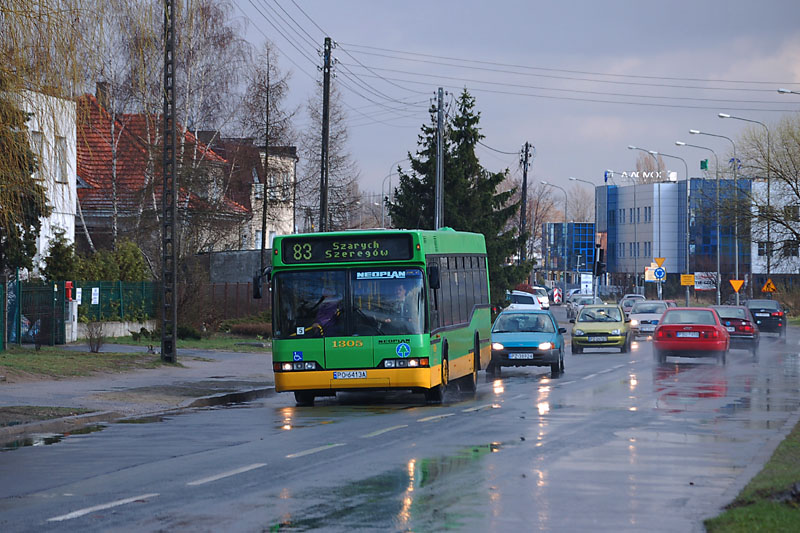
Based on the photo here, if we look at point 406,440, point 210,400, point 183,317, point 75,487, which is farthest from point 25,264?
point 75,487

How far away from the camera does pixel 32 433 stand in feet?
57.4

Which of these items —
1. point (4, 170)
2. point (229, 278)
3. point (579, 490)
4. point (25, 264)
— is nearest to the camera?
point (579, 490)

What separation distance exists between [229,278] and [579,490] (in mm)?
53812

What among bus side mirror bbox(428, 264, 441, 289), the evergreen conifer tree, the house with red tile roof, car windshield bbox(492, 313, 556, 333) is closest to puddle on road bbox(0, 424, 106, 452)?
bus side mirror bbox(428, 264, 441, 289)

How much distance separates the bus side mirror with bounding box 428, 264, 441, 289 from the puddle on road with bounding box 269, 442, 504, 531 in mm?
8468

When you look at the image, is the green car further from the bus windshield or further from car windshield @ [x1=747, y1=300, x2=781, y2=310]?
the bus windshield

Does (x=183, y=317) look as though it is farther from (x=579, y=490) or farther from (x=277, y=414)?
(x=579, y=490)

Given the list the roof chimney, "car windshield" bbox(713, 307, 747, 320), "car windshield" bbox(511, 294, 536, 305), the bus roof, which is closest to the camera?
the roof chimney

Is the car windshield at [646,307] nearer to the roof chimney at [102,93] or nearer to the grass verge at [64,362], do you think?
the grass verge at [64,362]

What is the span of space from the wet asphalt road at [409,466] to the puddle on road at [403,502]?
0.02m

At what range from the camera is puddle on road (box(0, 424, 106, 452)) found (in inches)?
622

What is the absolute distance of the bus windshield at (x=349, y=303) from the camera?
21.4 meters

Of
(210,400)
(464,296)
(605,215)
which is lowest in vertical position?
(210,400)

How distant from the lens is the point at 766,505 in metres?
9.70
